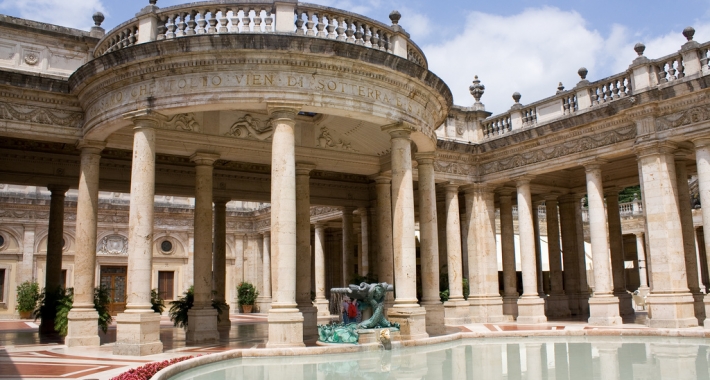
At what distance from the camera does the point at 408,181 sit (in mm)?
15945

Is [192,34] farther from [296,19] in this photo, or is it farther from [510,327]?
[510,327]

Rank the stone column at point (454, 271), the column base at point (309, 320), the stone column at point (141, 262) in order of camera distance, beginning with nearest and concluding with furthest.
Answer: the stone column at point (141, 262), the column base at point (309, 320), the stone column at point (454, 271)

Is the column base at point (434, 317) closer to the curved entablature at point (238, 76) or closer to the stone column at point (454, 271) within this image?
the stone column at point (454, 271)

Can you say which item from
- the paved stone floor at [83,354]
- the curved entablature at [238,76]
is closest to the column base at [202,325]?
the paved stone floor at [83,354]

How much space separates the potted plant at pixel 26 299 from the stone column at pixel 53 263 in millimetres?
12378

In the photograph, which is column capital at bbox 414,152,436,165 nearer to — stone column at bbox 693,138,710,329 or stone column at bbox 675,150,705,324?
stone column at bbox 693,138,710,329

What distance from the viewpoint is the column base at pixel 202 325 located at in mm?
17469

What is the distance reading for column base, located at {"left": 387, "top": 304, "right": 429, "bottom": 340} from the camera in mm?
15219

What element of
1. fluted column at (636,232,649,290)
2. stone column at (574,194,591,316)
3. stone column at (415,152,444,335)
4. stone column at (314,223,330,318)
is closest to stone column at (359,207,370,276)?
stone column at (314,223,330,318)

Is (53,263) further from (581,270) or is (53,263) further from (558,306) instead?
(581,270)

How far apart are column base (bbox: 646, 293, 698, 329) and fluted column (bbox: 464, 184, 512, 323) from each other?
20.9 ft

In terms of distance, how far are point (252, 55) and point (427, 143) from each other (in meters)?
6.12

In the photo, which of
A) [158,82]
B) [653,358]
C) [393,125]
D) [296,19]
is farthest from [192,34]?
[653,358]

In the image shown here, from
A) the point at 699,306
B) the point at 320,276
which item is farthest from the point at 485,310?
the point at 320,276
